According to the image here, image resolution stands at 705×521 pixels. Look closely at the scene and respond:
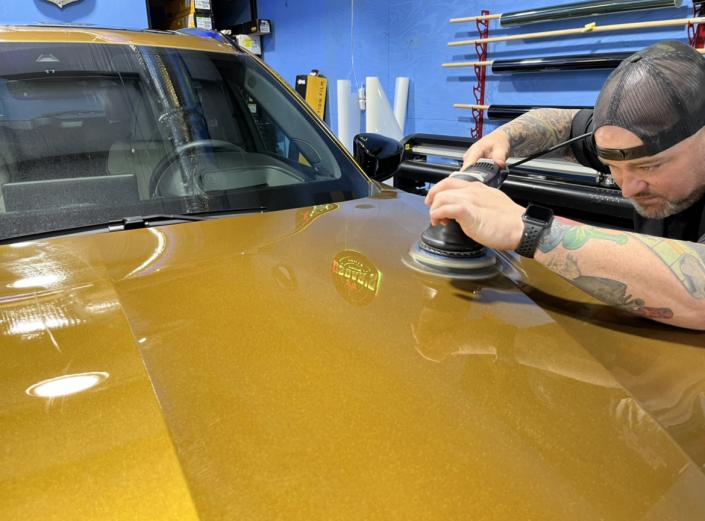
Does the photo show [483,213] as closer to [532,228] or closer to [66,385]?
[532,228]

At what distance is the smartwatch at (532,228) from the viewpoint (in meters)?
0.95

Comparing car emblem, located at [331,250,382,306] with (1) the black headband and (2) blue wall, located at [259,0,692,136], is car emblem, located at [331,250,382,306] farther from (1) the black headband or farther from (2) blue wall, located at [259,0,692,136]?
(2) blue wall, located at [259,0,692,136]

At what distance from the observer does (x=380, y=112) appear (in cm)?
456

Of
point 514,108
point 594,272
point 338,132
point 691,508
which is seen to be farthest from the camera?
point 338,132

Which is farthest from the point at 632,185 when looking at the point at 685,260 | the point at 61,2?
the point at 61,2

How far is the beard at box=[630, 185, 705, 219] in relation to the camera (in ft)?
3.70

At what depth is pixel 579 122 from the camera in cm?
168

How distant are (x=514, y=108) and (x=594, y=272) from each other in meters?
2.70

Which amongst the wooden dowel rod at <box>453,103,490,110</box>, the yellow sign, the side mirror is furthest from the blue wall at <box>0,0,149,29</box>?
the side mirror

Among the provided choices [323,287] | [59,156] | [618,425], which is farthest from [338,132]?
[618,425]

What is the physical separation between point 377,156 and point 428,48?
2822 mm

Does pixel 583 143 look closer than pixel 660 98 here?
No

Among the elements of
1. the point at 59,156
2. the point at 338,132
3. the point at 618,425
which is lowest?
the point at 338,132

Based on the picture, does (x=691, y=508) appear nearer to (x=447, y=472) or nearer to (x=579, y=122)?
(x=447, y=472)
